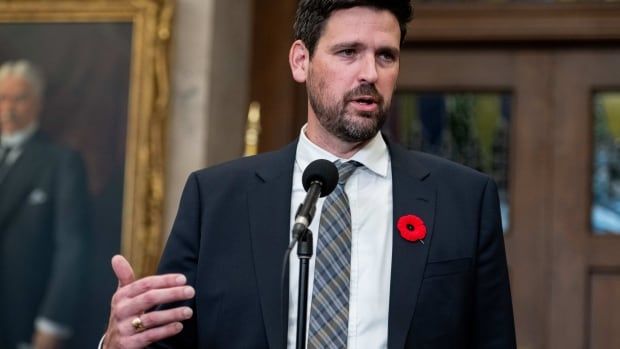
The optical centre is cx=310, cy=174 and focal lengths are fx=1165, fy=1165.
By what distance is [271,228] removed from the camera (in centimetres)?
253

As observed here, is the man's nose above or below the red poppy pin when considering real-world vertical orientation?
above

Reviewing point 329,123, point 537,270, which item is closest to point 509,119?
point 537,270

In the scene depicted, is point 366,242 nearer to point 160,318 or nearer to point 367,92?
point 367,92

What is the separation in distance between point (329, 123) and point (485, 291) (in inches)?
19.6

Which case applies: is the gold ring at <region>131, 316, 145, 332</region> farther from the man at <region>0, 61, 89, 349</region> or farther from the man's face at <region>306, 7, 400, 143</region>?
the man at <region>0, 61, 89, 349</region>

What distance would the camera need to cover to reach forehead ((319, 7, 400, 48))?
8.31 ft

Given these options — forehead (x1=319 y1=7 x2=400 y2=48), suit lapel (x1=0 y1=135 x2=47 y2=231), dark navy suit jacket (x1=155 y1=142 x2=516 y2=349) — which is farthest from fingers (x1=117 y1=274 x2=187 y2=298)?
suit lapel (x1=0 y1=135 x2=47 y2=231)

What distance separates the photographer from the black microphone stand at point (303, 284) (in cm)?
205

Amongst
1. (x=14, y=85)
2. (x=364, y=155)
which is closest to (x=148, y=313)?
(x=364, y=155)

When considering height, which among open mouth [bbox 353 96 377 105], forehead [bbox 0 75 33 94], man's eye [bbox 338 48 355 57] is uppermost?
forehead [bbox 0 75 33 94]

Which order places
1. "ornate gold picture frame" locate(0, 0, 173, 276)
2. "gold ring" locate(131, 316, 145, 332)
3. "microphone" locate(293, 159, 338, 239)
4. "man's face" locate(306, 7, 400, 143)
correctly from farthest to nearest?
"ornate gold picture frame" locate(0, 0, 173, 276) < "man's face" locate(306, 7, 400, 143) < "gold ring" locate(131, 316, 145, 332) < "microphone" locate(293, 159, 338, 239)

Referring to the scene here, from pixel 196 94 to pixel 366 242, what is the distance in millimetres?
1819

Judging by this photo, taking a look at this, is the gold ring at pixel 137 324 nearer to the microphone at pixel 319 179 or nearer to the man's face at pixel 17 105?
the microphone at pixel 319 179

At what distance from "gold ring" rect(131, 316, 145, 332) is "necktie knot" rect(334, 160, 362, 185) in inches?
21.7
